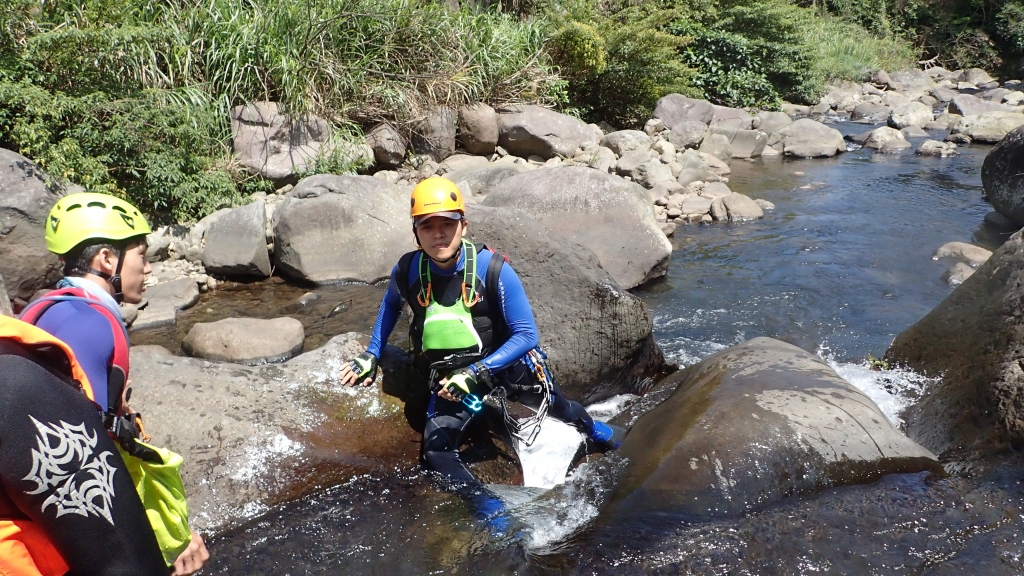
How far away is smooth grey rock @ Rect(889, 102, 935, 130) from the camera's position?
19.0 metres

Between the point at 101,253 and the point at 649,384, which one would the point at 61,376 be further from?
the point at 649,384

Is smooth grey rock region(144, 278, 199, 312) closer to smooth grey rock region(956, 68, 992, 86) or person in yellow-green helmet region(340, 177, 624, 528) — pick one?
person in yellow-green helmet region(340, 177, 624, 528)

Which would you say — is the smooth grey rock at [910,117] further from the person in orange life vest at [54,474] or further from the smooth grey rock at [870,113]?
the person in orange life vest at [54,474]

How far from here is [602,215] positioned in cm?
841

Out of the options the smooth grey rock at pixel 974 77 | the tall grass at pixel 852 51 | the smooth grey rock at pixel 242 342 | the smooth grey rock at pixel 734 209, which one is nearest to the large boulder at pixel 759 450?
the smooth grey rock at pixel 242 342

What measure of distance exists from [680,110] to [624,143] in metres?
3.67

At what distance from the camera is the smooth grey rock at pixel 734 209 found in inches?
448

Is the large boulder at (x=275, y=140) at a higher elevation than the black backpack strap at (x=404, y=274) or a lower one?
lower

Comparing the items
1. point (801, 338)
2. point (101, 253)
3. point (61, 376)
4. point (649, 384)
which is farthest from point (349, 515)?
point (801, 338)

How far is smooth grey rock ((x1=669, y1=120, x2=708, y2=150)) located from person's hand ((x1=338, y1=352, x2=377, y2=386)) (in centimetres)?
1269

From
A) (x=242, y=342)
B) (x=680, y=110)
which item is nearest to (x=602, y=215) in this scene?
(x=242, y=342)

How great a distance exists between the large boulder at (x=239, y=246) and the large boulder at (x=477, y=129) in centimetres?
476


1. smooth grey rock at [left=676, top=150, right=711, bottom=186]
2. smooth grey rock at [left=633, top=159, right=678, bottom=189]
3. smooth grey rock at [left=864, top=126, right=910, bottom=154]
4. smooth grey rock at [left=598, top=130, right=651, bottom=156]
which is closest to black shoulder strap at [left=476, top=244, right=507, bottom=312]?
smooth grey rock at [left=633, top=159, right=678, bottom=189]

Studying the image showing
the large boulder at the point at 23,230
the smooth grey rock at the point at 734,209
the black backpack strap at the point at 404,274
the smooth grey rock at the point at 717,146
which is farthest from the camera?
the smooth grey rock at the point at 717,146
